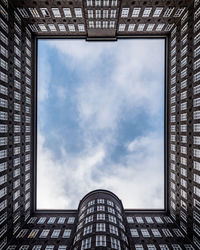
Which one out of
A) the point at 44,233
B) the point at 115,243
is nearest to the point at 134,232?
the point at 115,243

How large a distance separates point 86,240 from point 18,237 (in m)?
19.4

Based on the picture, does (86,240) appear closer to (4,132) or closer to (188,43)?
(4,132)

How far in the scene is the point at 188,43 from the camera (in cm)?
3841

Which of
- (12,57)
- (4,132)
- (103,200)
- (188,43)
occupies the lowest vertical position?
(103,200)

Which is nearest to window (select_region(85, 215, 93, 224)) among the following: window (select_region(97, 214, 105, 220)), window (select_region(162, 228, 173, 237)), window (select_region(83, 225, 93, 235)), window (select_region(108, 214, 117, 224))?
window (select_region(97, 214, 105, 220))

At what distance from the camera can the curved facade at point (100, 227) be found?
34.2m

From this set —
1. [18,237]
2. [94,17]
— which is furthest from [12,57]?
[18,237]

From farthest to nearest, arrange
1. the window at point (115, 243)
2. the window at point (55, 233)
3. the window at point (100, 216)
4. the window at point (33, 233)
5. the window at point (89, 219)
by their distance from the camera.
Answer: the window at point (55, 233), the window at point (33, 233), the window at point (89, 219), the window at point (100, 216), the window at point (115, 243)

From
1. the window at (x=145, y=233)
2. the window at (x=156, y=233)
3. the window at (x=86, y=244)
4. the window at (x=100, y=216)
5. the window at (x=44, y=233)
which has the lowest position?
the window at (x=44, y=233)

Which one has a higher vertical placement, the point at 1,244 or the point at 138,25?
the point at 138,25

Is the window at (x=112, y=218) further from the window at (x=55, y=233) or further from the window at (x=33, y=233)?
the window at (x=33, y=233)

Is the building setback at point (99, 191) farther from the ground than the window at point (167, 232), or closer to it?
farther from the ground

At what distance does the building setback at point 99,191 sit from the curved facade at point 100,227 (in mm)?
224

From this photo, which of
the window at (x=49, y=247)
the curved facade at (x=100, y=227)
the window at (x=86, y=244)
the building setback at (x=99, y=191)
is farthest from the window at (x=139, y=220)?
the window at (x=49, y=247)
